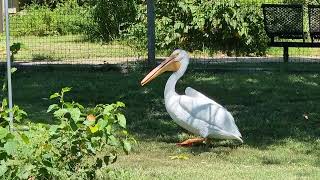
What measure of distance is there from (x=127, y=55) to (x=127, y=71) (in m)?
1.72

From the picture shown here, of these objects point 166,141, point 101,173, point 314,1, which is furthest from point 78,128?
point 314,1

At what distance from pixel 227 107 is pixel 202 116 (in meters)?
2.03

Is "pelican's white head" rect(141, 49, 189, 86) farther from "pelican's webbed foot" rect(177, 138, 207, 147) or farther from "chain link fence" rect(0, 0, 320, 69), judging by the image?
"chain link fence" rect(0, 0, 320, 69)

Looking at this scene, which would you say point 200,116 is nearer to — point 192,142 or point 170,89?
point 192,142

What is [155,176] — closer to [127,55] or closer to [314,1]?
[127,55]

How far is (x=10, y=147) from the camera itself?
432 centimetres

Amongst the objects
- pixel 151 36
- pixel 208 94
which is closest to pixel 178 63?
pixel 208 94

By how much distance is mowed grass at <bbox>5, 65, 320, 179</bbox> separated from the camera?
5898mm

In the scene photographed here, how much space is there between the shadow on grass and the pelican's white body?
1.11 ft

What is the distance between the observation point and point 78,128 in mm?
4742

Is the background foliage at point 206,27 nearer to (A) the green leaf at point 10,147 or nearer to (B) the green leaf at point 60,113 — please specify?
(B) the green leaf at point 60,113

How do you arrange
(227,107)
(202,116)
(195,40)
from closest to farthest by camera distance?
(202,116)
(227,107)
(195,40)

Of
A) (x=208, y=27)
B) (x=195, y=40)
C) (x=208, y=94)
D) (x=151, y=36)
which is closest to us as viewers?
(x=208, y=94)

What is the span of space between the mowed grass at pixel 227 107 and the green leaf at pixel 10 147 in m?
1.24
